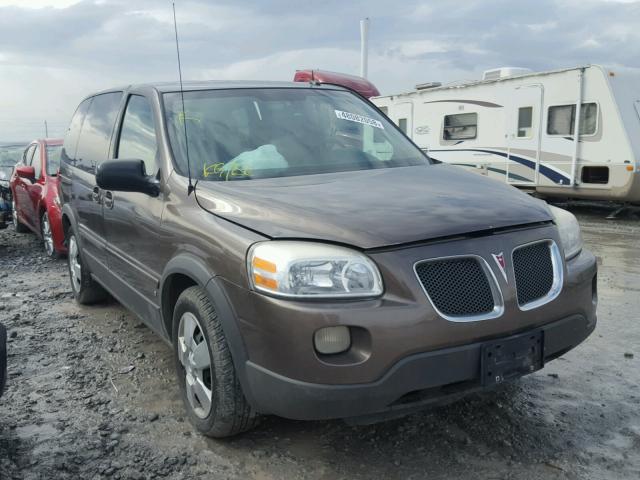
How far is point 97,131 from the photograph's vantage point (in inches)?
190

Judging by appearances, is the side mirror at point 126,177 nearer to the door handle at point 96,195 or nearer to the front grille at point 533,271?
the door handle at point 96,195

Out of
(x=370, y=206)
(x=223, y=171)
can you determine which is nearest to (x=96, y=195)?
(x=223, y=171)

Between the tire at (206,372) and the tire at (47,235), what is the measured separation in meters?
5.05

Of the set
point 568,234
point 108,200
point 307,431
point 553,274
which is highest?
point 108,200

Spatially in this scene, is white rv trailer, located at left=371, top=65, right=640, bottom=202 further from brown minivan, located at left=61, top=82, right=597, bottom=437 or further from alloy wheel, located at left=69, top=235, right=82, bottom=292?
alloy wheel, located at left=69, top=235, right=82, bottom=292

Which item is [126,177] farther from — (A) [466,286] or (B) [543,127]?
(B) [543,127]

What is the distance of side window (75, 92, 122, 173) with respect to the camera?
4.51m

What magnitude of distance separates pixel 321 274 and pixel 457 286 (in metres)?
0.56

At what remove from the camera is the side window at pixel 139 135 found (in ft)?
11.9

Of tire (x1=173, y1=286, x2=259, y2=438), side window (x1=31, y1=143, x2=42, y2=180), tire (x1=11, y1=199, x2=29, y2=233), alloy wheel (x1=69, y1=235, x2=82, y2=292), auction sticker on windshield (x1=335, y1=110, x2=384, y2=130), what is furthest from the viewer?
tire (x1=11, y1=199, x2=29, y2=233)

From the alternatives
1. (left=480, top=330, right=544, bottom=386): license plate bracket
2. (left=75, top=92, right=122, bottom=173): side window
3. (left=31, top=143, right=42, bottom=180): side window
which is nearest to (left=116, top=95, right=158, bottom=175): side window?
(left=75, top=92, right=122, bottom=173): side window

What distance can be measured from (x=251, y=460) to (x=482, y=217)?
5.13 feet

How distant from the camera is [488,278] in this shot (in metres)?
2.53

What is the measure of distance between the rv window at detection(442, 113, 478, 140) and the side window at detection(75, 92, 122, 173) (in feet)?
30.7
